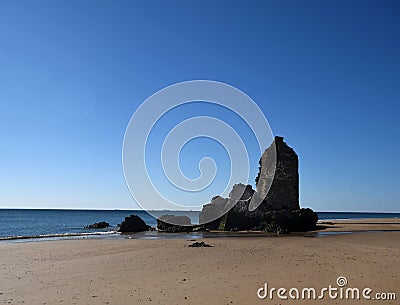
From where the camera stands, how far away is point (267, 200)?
48.6 m

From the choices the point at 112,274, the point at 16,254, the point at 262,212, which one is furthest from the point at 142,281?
the point at 262,212

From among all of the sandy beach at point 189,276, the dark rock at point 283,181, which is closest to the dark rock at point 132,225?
the dark rock at point 283,181

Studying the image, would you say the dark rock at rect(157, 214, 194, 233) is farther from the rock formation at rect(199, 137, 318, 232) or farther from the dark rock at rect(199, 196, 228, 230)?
the rock formation at rect(199, 137, 318, 232)

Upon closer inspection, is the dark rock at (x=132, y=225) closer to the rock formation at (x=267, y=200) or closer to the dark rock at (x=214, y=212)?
the dark rock at (x=214, y=212)

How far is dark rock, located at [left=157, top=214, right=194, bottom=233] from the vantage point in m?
46.6

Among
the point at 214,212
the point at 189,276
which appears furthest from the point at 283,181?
the point at 189,276

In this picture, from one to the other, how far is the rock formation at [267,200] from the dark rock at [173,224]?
2.52 meters

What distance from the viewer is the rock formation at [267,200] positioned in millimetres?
44303

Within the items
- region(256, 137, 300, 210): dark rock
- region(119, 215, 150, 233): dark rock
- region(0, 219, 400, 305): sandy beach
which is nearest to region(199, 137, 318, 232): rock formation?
region(256, 137, 300, 210): dark rock

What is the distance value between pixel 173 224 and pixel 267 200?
42.2 feet

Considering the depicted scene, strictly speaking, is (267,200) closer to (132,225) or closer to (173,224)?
(173,224)

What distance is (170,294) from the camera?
11.1 meters

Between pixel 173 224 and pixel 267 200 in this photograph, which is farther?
pixel 173 224

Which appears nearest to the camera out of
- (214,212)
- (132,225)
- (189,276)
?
(189,276)
